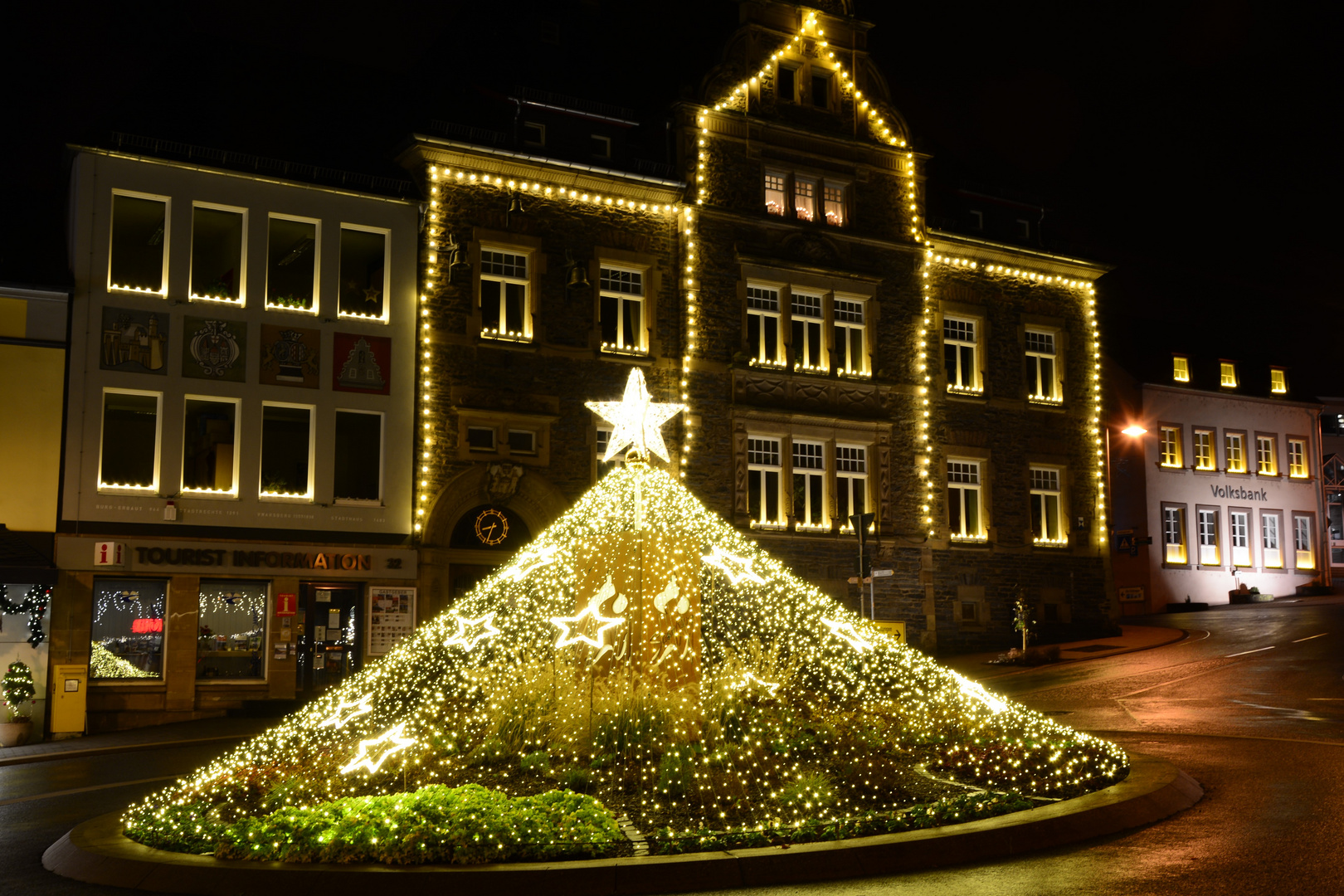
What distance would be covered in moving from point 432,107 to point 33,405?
10.9m

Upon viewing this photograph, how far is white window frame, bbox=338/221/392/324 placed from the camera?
27016 millimetres

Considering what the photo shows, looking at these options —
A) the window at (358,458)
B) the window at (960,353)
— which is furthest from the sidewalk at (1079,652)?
the window at (358,458)

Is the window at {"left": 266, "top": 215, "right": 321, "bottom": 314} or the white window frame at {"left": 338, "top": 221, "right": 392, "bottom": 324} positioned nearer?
the window at {"left": 266, "top": 215, "right": 321, "bottom": 314}

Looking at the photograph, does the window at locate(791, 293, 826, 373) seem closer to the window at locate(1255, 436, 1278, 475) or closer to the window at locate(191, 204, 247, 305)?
the window at locate(191, 204, 247, 305)

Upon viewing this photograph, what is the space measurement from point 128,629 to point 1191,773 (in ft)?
63.0

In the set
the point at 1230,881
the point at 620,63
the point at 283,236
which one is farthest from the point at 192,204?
the point at 1230,881

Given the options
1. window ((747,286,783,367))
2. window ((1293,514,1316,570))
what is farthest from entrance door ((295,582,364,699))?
window ((1293,514,1316,570))

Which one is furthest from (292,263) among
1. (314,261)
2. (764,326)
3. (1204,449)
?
(1204,449)

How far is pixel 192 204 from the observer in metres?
25.7

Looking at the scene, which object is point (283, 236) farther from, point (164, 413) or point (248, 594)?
point (248, 594)

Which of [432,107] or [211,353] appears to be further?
[432,107]

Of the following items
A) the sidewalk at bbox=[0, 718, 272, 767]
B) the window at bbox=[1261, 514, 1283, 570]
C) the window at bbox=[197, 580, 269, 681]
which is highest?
the window at bbox=[1261, 514, 1283, 570]

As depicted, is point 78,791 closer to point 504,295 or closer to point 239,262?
point 239,262

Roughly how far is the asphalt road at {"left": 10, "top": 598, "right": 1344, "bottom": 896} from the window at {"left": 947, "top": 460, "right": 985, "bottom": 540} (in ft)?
20.5
